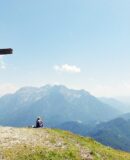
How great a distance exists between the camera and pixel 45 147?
35.3 meters

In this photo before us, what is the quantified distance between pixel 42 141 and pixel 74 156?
5.60 meters

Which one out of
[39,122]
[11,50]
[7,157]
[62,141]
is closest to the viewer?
[11,50]

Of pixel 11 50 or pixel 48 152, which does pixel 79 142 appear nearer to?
pixel 48 152

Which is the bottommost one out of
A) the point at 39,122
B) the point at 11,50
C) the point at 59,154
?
the point at 39,122

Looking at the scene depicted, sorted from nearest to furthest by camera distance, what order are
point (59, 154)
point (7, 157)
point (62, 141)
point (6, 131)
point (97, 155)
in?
point (7, 157)
point (59, 154)
point (97, 155)
point (62, 141)
point (6, 131)

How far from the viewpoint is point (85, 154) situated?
1396 inches

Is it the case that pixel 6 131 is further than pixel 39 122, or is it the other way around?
pixel 39 122

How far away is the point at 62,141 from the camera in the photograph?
128 ft

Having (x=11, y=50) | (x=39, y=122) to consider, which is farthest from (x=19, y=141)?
(x=11, y=50)

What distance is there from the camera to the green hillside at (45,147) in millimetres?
32631

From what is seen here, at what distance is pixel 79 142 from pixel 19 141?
7.18m

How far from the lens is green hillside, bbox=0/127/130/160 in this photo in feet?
107

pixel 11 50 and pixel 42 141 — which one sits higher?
pixel 11 50

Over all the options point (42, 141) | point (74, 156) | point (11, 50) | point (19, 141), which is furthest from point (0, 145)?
point (11, 50)
